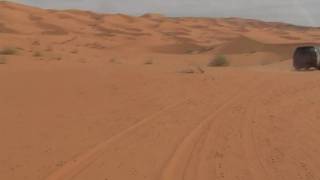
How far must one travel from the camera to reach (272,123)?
11.9 metres

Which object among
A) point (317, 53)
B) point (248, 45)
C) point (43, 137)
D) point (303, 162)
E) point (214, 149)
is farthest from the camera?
point (248, 45)

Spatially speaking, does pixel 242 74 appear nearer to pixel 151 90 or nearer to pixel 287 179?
pixel 151 90

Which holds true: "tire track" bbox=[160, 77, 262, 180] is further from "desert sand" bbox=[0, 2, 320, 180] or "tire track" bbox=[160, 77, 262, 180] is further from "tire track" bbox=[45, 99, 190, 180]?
"tire track" bbox=[45, 99, 190, 180]

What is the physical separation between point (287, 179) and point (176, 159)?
158 cm

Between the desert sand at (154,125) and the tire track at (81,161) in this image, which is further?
the desert sand at (154,125)

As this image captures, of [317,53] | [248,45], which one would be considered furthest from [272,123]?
[248,45]

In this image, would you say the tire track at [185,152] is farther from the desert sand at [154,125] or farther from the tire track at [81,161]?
the tire track at [81,161]

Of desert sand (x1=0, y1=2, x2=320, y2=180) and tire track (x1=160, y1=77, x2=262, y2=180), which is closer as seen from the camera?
tire track (x1=160, y1=77, x2=262, y2=180)

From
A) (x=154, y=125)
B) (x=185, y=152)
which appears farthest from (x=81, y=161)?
(x=154, y=125)

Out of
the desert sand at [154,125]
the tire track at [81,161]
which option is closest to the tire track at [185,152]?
the desert sand at [154,125]

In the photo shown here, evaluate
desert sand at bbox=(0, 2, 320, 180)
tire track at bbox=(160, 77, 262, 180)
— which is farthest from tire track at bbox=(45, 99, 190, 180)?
tire track at bbox=(160, 77, 262, 180)

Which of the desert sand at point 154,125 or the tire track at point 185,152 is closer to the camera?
the tire track at point 185,152

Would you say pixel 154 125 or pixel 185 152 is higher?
pixel 185 152

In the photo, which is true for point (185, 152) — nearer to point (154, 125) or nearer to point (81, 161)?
point (81, 161)
